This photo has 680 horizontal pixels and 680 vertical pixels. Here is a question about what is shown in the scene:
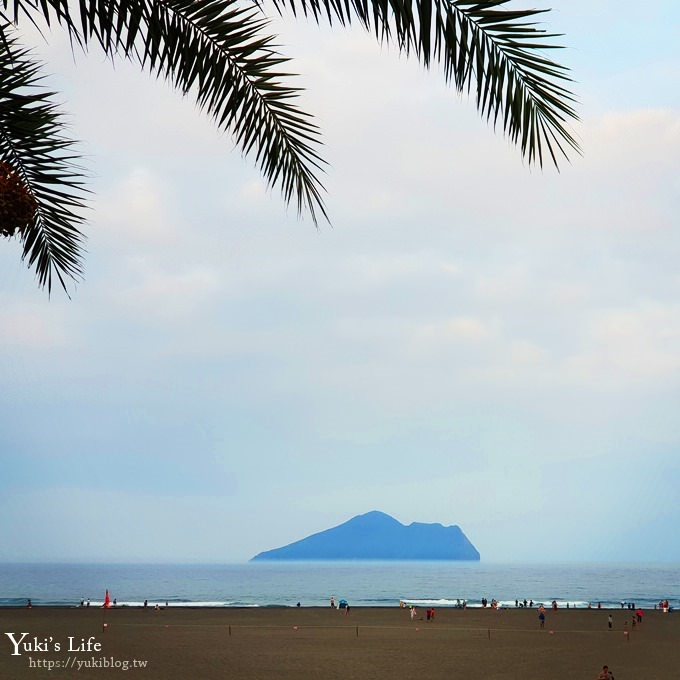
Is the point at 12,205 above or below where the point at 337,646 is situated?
above

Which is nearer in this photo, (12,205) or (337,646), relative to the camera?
(12,205)

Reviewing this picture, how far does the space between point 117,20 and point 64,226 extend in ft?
5.51

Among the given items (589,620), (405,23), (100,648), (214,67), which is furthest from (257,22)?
(589,620)

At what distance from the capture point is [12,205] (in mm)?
3316

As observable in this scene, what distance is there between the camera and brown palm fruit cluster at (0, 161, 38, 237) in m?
3.30

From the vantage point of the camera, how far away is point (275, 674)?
89.0ft

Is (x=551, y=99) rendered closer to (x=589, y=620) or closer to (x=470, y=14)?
(x=470, y=14)

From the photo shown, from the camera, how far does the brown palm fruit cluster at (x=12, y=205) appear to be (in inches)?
130

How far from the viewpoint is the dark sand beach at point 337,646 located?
27.9m

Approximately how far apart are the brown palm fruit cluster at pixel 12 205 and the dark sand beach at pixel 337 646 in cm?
2517

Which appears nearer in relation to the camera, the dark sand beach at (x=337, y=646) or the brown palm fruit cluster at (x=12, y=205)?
the brown palm fruit cluster at (x=12, y=205)

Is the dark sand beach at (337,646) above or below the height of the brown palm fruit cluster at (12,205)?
below

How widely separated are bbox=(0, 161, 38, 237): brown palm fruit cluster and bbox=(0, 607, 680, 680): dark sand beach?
25166 millimetres

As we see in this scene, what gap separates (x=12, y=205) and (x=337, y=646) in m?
35.0
